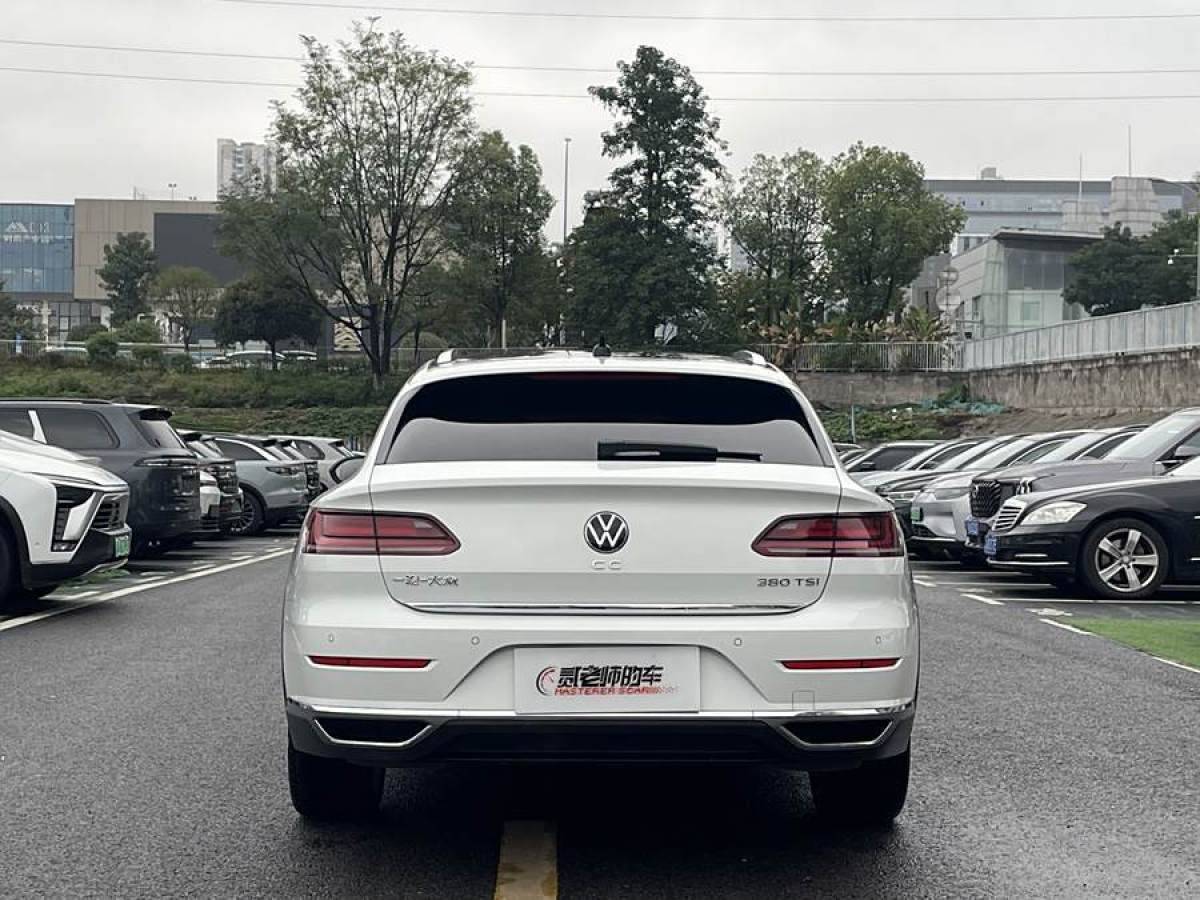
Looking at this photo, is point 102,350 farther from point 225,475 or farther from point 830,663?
point 830,663

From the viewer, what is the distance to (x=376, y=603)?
476 cm

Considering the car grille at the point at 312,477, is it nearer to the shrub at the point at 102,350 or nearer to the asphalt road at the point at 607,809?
the asphalt road at the point at 607,809

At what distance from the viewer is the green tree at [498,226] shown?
66.8 meters

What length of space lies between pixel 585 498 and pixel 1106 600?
10.5m

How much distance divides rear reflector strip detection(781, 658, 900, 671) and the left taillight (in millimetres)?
1025

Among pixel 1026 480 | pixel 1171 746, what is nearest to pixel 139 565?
pixel 1026 480

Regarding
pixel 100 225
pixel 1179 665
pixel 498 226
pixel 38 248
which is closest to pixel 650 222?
pixel 498 226

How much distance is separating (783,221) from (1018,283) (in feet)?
48.7

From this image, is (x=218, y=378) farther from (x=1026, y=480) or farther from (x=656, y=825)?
(x=656, y=825)

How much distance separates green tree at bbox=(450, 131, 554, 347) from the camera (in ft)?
219

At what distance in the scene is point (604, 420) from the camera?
5203mm

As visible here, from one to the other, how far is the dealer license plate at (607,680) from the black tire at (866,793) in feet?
3.11

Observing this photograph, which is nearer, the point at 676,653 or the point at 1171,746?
the point at 676,653

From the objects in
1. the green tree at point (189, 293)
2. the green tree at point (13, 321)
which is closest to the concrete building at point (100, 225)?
the green tree at point (13, 321)
